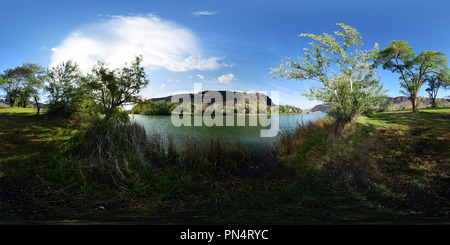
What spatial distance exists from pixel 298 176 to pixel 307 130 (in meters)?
4.01

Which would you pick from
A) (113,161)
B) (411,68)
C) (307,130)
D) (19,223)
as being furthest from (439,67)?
(19,223)

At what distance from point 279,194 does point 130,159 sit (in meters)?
3.79

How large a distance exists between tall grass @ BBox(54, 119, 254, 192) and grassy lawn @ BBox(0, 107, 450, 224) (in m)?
0.31

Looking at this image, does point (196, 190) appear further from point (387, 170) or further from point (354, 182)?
point (387, 170)

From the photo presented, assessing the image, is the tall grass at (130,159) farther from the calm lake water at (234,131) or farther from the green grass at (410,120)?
the green grass at (410,120)

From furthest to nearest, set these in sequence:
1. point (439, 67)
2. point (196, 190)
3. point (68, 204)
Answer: point (439, 67), point (196, 190), point (68, 204)

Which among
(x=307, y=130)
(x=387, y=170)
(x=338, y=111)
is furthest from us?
(x=338, y=111)

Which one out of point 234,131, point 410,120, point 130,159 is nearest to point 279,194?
point 130,159

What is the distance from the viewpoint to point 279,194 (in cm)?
412

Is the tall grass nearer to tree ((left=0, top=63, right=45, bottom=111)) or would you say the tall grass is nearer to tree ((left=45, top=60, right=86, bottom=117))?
tree ((left=45, top=60, right=86, bottom=117))

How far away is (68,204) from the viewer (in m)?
3.37

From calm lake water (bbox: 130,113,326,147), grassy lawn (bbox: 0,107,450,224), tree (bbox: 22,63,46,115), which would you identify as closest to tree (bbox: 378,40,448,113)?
calm lake water (bbox: 130,113,326,147)

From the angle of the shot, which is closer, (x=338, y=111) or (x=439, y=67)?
(x=338, y=111)

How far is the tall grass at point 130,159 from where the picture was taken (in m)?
4.54
